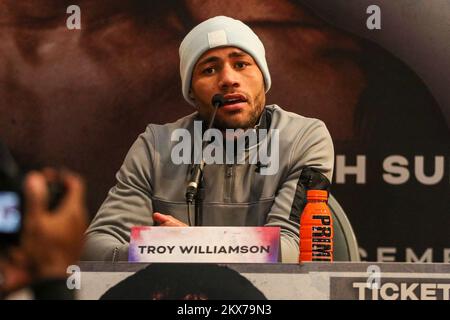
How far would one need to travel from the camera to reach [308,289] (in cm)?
300

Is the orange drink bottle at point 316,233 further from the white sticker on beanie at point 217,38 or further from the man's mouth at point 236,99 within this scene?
the white sticker on beanie at point 217,38

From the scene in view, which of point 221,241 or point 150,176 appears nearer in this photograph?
point 221,241

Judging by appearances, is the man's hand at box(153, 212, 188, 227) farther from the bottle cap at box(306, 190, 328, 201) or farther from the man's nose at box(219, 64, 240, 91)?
the man's nose at box(219, 64, 240, 91)

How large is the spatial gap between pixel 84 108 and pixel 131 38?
0.35m

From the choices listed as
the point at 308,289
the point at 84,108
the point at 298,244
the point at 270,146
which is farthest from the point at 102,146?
the point at 308,289

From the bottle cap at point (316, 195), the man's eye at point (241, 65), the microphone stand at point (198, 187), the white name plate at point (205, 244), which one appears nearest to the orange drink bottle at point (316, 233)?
the bottle cap at point (316, 195)

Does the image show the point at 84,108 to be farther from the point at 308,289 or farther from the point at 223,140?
the point at 308,289

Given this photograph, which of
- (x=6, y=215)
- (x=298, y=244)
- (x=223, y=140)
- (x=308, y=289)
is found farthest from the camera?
(x=223, y=140)

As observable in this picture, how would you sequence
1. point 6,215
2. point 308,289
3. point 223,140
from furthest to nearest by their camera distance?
1. point 223,140
2. point 308,289
3. point 6,215

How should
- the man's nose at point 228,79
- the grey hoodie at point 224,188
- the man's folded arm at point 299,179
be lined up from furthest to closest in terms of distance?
the man's nose at point 228,79, the grey hoodie at point 224,188, the man's folded arm at point 299,179

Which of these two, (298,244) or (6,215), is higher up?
(298,244)

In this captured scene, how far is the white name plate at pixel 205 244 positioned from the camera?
3.05 meters

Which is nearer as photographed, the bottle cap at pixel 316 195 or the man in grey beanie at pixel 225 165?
the bottle cap at pixel 316 195

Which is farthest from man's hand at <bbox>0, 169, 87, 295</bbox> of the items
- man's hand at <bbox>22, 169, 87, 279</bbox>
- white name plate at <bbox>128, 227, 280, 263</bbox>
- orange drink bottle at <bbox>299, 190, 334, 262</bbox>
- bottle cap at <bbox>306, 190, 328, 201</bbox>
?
bottle cap at <bbox>306, 190, 328, 201</bbox>
